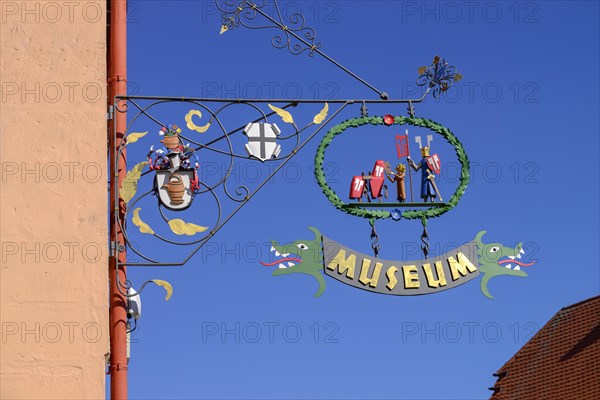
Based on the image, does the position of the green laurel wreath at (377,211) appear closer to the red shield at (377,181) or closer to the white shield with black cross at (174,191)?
the red shield at (377,181)

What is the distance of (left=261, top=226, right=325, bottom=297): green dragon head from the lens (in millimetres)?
10305

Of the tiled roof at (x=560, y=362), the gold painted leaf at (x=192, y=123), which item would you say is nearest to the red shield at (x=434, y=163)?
the gold painted leaf at (x=192, y=123)

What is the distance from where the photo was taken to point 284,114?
34.6ft

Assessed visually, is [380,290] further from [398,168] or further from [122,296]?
[122,296]

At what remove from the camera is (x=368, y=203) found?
10758mm

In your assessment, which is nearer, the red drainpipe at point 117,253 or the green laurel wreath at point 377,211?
the red drainpipe at point 117,253

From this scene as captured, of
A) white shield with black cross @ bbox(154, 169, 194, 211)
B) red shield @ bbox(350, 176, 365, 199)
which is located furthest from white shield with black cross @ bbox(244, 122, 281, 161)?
red shield @ bbox(350, 176, 365, 199)

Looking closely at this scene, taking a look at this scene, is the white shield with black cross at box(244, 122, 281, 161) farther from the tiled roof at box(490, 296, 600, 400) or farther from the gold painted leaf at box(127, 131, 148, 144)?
the tiled roof at box(490, 296, 600, 400)

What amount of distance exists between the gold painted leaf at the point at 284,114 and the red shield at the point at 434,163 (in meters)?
1.20

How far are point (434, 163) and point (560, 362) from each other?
1498 cm

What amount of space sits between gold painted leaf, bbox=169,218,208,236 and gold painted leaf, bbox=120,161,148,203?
1.16 feet

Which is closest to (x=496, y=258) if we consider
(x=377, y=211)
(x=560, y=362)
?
(x=377, y=211)

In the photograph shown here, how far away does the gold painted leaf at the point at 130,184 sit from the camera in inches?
397

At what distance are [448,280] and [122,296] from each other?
2344 mm
